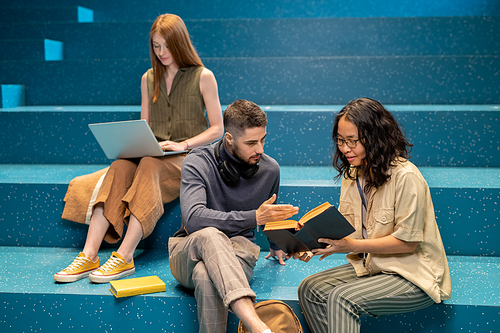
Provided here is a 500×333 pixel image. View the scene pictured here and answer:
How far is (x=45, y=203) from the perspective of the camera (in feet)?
6.69

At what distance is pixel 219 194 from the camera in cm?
162

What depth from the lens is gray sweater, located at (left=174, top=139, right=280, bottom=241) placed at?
4.88ft

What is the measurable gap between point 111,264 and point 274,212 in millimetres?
680

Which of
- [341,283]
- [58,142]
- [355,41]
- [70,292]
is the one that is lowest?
[70,292]

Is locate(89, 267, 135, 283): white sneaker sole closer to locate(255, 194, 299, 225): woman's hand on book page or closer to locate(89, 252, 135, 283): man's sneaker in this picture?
locate(89, 252, 135, 283): man's sneaker

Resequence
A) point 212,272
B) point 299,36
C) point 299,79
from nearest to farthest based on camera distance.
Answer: point 212,272 < point 299,79 < point 299,36

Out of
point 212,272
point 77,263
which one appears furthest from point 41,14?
point 212,272

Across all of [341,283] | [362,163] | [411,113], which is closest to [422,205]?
[362,163]

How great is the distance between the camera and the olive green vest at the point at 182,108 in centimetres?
210

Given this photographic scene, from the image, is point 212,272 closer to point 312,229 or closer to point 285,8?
point 312,229

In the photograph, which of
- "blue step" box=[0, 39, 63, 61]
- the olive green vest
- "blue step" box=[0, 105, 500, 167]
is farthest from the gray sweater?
"blue step" box=[0, 39, 63, 61]

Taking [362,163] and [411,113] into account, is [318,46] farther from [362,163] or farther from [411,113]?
[362,163]

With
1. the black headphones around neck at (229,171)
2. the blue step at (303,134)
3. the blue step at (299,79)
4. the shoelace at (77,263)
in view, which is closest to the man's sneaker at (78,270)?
the shoelace at (77,263)

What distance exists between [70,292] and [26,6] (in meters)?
2.78
